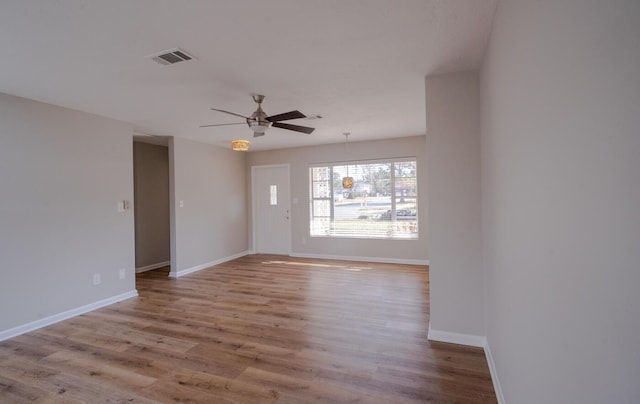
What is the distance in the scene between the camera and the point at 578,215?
2.65ft

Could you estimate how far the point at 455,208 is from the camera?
268cm

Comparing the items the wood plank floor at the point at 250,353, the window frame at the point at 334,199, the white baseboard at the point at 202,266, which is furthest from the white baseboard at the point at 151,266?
the window frame at the point at 334,199

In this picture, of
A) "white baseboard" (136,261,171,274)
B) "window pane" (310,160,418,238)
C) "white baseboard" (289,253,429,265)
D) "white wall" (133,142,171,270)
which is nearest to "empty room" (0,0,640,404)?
"white wall" (133,142,171,270)

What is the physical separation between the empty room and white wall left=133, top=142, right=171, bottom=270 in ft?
2.45

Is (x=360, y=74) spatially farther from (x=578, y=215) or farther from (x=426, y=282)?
(x=426, y=282)

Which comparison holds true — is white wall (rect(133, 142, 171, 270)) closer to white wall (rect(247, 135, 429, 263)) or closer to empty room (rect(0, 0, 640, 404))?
empty room (rect(0, 0, 640, 404))

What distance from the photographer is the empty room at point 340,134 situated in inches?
30.0

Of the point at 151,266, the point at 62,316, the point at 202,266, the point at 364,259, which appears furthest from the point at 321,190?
the point at 62,316

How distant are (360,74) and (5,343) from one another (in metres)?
4.30

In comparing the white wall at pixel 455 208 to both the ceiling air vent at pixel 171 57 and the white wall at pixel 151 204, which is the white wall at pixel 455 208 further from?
the white wall at pixel 151 204

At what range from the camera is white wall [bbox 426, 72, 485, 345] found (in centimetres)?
261

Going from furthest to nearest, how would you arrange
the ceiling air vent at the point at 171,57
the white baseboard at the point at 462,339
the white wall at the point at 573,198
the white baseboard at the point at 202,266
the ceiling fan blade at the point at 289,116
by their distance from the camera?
1. the white baseboard at the point at 202,266
2. the ceiling fan blade at the point at 289,116
3. the white baseboard at the point at 462,339
4. the ceiling air vent at the point at 171,57
5. the white wall at the point at 573,198

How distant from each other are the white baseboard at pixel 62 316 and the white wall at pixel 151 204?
1769mm

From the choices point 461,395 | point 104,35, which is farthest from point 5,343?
point 461,395
